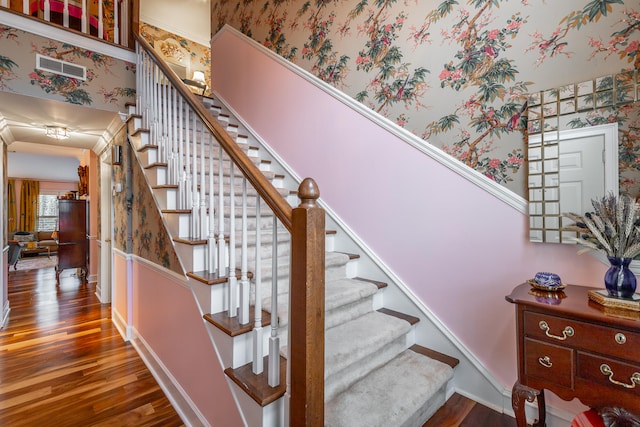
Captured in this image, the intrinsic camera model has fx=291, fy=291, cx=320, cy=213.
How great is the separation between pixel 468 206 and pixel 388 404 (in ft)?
3.69

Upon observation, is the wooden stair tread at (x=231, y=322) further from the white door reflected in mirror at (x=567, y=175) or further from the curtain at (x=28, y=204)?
the curtain at (x=28, y=204)

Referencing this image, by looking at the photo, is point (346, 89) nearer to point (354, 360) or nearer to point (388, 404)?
point (354, 360)

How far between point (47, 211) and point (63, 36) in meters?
9.97

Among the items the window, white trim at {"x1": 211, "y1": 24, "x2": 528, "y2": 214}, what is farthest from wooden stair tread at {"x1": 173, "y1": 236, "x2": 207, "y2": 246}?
the window

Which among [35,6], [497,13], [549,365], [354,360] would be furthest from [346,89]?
[35,6]

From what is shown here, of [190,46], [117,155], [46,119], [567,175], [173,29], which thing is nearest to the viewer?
[567,175]

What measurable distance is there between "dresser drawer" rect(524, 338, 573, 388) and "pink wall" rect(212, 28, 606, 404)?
410 mm

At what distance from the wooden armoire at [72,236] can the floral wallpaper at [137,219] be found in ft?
9.09

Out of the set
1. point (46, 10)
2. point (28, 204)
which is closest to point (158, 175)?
point (46, 10)

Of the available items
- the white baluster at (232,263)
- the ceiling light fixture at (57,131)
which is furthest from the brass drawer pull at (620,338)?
the ceiling light fixture at (57,131)

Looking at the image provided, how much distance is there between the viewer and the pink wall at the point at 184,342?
1.43 meters

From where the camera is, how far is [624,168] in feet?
4.14

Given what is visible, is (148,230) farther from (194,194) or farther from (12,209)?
(12,209)

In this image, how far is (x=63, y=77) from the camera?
2.26 meters
